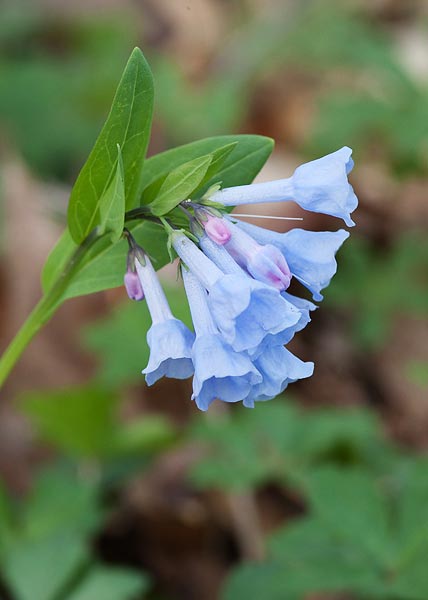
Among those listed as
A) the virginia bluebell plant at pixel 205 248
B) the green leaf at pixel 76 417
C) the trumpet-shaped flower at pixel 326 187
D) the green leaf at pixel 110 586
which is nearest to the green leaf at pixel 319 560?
the green leaf at pixel 110 586

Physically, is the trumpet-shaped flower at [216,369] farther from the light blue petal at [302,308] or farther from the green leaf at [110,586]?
the green leaf at [110,586]

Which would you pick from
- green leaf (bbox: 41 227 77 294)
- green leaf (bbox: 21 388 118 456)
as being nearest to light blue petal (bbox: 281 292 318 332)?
green leaf (bbox: 41 227 77 294)

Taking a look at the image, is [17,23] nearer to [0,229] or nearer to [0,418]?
[0,229]

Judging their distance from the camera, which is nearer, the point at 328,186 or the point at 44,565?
the point at 328,186

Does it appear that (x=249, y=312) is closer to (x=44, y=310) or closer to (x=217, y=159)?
(x=217, y=159)

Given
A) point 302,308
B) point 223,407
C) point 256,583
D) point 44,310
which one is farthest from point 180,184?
point 223,407
